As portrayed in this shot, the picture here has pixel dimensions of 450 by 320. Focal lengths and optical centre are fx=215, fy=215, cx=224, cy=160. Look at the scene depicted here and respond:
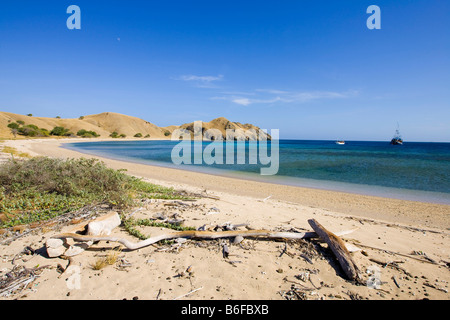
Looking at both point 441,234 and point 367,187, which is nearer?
point 441,234

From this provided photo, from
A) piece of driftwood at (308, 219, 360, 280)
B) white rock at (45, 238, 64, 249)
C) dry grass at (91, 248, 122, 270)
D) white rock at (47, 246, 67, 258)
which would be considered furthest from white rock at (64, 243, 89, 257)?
piece of driftwood at (308, 219, 360, 280)

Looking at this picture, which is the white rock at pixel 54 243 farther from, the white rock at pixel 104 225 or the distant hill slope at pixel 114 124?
the distant hill slope at pixel 114 124

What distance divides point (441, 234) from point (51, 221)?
10135mm

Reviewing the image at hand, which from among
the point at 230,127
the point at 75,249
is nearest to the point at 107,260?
the point at 75,249

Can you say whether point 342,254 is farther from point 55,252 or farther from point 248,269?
point 55,252

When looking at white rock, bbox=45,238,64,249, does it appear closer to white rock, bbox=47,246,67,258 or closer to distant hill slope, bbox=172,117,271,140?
white rock, bbox=47,246,67,258

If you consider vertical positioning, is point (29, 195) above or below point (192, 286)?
above

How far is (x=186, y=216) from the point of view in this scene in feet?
19.2

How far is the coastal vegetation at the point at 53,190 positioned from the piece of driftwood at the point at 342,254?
480cm

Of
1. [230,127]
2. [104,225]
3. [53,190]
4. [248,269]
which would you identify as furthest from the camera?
[230,127]

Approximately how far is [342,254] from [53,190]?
25.4 feet

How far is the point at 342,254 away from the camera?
3.73m
